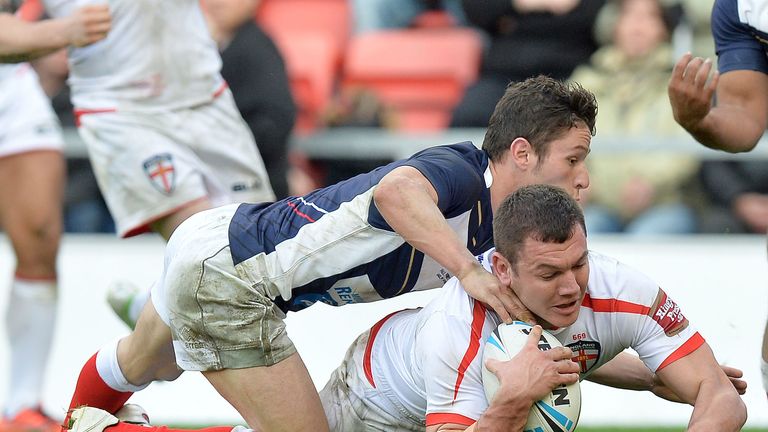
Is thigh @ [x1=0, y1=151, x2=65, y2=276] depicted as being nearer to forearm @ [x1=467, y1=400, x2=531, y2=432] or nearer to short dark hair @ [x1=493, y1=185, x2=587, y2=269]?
short dark hair @ [x1=493, y1=185, x2=587, y2=269]


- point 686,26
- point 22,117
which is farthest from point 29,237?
point 686,26

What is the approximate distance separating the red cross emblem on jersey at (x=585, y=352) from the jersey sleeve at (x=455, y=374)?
343 millimetres

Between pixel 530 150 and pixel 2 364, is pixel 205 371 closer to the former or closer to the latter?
pixel 530 150

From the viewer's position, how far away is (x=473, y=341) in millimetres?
4090

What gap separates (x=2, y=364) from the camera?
26.0 ft

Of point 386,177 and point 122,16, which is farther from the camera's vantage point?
point 122,16

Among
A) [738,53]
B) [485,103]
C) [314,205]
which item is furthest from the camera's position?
[485,103]

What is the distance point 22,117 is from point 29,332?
A: 1079mm

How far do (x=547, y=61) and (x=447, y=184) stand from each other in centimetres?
502

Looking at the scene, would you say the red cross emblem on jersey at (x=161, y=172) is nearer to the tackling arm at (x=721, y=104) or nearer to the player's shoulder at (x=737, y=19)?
the tackling arm at (x=721, y=104)

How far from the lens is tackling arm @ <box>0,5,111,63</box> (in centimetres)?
587

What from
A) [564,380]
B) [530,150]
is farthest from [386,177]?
[564,380]

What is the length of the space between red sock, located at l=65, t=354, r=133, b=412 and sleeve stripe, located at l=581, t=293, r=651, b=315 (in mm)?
1950

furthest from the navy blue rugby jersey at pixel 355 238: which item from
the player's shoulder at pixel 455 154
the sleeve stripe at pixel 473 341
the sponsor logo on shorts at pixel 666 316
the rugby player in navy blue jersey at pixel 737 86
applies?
the rugby player in navy blue jersey at pixel 737 86
